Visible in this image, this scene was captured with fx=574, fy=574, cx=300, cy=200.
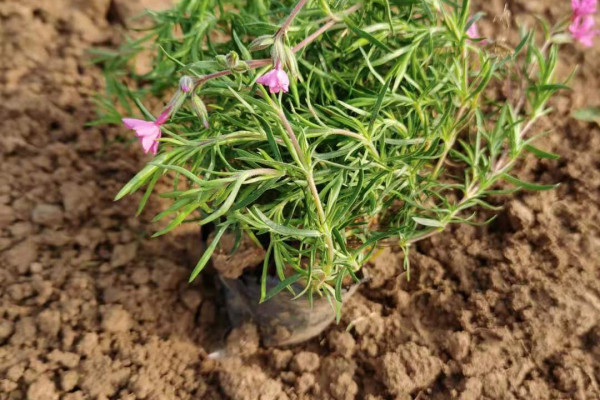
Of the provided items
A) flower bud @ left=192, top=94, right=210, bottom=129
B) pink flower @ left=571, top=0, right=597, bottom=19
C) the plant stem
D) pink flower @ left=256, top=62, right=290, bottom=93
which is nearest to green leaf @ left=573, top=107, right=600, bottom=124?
pink flower @ left=571, top=0, right=597, bottom=19

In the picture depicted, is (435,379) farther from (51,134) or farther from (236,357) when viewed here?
(51,134)

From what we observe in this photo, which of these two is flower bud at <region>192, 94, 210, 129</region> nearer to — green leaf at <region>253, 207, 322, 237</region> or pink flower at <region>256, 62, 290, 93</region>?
pink flower at <region>256, 62, 290, 93</region>

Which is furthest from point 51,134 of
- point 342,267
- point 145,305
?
point 342,267

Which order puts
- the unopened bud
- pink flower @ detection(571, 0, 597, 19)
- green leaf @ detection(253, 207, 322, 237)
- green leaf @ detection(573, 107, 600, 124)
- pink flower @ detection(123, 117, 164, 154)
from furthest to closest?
green leaf @ detection(573, 107, 600, 124), pink flower @ detection(571, 0, 597, 19), green leaf @ detection(253, 207, 322, 237), pink flower @ detection(123, 117, 164, 154), the unopened bud

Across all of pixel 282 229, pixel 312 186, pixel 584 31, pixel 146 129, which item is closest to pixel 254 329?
pixel 282 229

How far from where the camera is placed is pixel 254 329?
2359mm

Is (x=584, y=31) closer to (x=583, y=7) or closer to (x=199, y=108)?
(x=583, y=7)

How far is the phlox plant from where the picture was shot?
1.60 meters

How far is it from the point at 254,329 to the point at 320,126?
3.35ft

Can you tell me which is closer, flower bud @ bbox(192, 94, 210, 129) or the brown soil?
flower bud @ bbox(192, 94, 210, 129)

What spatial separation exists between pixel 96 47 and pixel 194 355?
1929 millimetres

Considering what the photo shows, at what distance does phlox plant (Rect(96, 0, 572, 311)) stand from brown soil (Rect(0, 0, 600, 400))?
0.32 metres

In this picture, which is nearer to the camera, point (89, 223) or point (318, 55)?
point (318, 55)

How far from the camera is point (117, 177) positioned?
2762 mm
